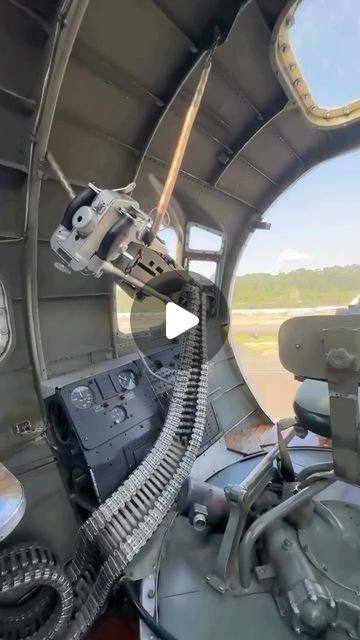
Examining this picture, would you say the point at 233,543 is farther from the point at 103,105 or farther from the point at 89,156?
the point at 103,105

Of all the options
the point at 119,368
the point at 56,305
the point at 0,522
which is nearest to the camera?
the point at 0,522

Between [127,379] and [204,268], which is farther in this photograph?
[204,268]

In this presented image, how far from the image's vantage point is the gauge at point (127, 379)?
8.15ft

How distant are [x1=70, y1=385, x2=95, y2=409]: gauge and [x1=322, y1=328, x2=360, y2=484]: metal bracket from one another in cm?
139

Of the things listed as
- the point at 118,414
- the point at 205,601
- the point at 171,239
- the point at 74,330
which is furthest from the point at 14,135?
the point at 205,601

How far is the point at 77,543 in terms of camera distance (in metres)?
2.36

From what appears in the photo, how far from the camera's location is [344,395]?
1430 millimetres

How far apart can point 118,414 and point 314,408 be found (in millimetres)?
1205

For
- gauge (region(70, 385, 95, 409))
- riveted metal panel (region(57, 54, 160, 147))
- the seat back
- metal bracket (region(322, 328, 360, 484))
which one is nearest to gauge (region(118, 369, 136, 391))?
gauge (region(70, 385, 95, 409))

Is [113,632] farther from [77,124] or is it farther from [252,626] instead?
[77,124]

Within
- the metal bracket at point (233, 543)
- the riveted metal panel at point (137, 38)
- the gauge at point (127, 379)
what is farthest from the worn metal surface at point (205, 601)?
the riveted metal panel at point (137, 38)

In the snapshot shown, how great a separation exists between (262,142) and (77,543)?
12.5ft

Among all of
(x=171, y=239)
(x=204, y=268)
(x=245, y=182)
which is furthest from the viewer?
(x=204, y=268)

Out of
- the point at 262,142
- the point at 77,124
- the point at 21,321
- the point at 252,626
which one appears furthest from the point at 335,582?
the point at 262,142
